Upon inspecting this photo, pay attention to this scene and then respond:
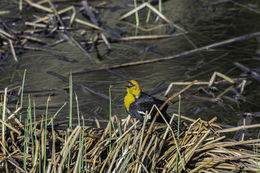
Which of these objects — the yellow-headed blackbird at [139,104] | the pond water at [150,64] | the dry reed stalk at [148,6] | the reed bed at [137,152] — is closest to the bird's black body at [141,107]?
the yellow-headed blackbird at [139,104]

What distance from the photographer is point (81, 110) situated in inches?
185

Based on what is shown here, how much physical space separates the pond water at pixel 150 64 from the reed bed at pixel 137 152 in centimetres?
131

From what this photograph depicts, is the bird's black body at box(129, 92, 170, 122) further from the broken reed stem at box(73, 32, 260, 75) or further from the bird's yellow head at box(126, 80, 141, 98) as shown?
the broken reed stem at box(73, 32, 260, 75)

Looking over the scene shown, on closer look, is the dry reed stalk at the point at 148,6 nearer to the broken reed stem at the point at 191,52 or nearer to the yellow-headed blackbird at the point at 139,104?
the broken reed stem at the point at 191,52

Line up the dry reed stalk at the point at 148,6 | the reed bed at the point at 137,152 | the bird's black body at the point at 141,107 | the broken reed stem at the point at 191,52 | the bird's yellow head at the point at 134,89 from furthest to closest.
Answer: the dry reed stalk at the point at 148,6 < the broken reed stem at the point at 191,52 < the bird's yellow head at the point at 134,89 < the bird's black body at the point at 141,107 < the reed bed at the point at 137,152

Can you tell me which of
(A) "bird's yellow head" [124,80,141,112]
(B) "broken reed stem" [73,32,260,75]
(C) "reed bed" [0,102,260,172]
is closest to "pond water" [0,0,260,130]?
(B) "broken reed stem" [73,32,260,75]

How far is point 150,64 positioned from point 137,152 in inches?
120

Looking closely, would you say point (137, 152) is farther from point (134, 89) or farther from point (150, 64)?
point (150, 64)

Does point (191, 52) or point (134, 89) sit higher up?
point (134, 89)

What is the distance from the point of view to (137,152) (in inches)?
115

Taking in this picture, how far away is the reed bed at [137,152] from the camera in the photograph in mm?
2848

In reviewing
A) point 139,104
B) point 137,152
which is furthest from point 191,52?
point 137,152

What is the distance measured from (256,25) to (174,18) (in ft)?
4.93

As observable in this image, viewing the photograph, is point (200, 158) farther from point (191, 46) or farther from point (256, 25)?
point (256, 25)
